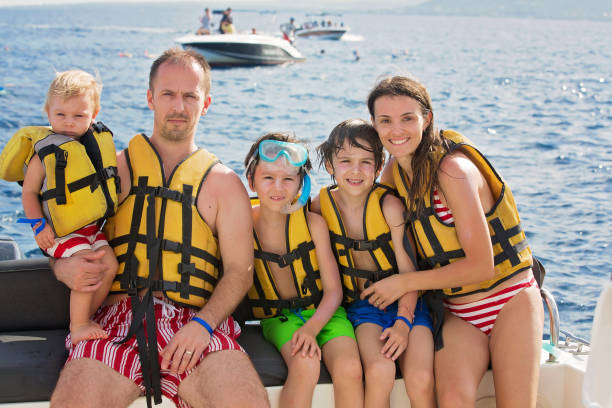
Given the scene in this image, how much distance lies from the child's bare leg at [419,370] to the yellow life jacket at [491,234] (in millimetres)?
328

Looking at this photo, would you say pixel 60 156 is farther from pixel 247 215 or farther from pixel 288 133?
pixel 288 133

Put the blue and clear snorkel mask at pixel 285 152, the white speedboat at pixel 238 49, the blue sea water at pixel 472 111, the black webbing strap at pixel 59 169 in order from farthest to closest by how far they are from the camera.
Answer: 1. the white speedboat at pixel 238 49
2. the blue sea water at pixel 472 111
3. the blue and clear snorkel mask at pixel 285 152
4. the black webbing strap at pixel 59 169

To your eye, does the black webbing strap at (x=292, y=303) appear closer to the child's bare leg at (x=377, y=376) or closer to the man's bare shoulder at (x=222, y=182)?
the child's bare leg at (x=377, y=376)

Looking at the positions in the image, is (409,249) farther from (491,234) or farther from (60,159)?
(60,159)

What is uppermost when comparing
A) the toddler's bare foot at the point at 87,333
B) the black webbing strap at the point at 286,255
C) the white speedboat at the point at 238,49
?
the white speedboat at the point at 238,49

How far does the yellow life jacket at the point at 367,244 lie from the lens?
301 centimetres

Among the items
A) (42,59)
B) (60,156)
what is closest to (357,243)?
(60,156)

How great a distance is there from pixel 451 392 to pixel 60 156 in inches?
74.0

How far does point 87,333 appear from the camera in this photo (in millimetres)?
2555

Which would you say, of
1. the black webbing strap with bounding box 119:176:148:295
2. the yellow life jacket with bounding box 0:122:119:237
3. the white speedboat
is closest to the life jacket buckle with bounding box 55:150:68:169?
the yellow life jacket with bounding box 0:122:119:237

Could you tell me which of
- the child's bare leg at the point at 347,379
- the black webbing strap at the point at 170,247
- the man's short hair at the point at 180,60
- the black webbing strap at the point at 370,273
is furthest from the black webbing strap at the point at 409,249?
the man's short hair at the point at 180,60

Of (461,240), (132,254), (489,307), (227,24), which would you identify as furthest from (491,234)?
(227,24)

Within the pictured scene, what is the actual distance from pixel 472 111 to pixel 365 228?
16958 mm

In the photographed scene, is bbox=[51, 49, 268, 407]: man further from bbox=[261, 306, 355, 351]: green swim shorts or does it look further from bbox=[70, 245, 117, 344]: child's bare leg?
bbox=[261, 306, 355, 351]: green swim shorts
